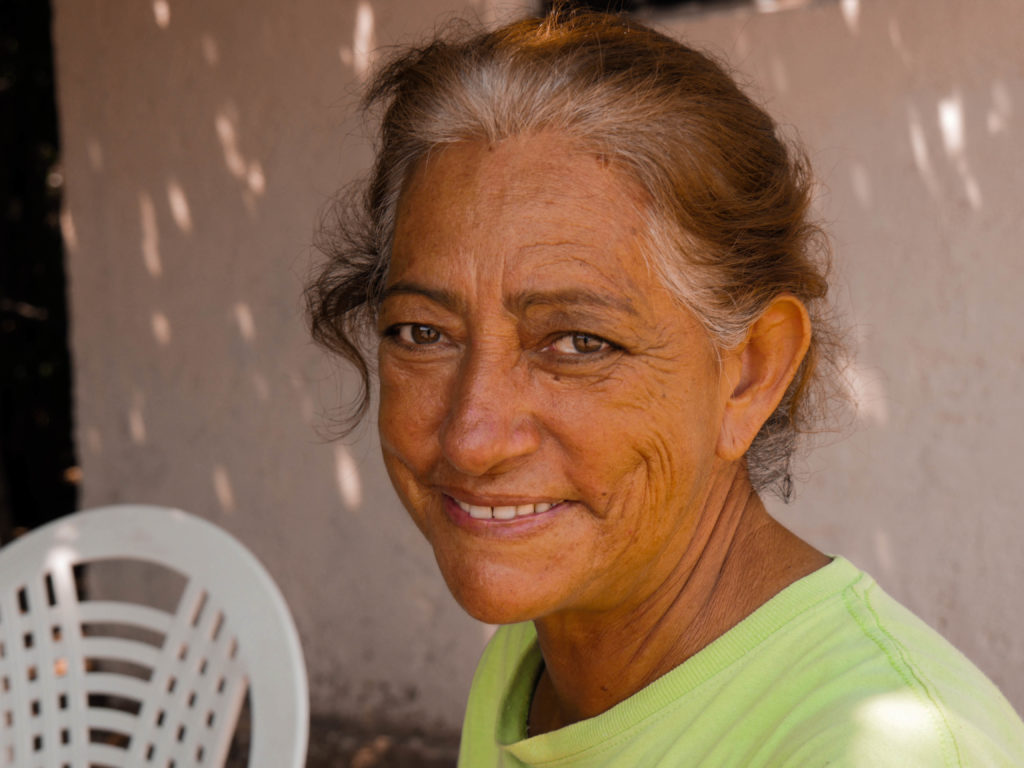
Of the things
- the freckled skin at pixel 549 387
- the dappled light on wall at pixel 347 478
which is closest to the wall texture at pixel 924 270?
the dappled light on wall at pixel 347 478

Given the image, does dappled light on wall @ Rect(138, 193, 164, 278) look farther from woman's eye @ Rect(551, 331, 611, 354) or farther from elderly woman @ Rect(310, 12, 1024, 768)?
woman's eye @ Rect(551, 331, 611, 354)

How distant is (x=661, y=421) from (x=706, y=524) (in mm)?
251

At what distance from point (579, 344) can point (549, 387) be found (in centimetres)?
7

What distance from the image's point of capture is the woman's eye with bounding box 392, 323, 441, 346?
4.74ft

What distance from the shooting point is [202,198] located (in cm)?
407

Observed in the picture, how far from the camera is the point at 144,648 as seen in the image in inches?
94.8

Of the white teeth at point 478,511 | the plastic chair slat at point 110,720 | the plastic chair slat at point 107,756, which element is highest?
the white teeth at point 478,511

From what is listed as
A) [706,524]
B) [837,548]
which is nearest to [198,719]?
[706,524]

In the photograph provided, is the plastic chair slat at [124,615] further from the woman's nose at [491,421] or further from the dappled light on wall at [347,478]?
the dappled light on wall at [347,478]

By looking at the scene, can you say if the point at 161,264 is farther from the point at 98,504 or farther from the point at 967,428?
the point at 967,428

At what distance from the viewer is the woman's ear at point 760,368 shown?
1438 millimetres

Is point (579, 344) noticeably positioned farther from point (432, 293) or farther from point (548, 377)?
point (432, 293)

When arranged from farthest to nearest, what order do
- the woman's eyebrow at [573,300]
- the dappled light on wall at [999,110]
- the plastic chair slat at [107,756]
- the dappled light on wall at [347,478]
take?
the dappled light on wall at [347,478] < the dappled light on wall at [999,110] < the plastic chair slat at [107,756] < the woman's eyebrow at [573,300]

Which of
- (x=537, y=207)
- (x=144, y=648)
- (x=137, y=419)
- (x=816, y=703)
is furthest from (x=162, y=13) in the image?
(x=816, y=703)
